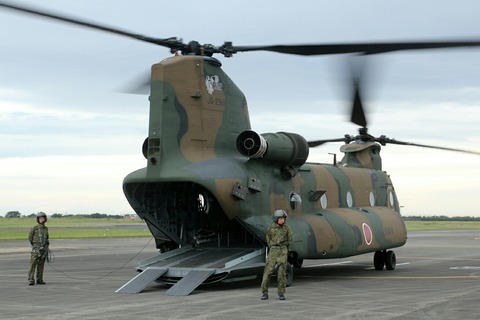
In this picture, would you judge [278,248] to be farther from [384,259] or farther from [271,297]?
[384,259]

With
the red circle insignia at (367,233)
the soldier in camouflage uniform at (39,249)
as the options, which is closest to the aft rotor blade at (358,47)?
the red circle insignia at (367,233)

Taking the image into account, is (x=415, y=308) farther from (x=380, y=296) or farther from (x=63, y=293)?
(x=63, y=293)

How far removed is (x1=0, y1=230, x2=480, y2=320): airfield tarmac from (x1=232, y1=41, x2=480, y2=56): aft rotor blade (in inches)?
183

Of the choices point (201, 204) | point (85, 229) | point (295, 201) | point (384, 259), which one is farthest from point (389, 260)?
point (85, 229)

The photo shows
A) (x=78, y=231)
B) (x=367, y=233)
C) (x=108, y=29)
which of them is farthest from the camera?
(x=78, y=231)

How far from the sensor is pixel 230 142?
58.4ft

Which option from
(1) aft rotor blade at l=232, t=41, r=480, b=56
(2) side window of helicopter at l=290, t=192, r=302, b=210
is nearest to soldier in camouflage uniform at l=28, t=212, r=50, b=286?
A: (2) side window of helicopter at l=290, t=192, r=302, b=210

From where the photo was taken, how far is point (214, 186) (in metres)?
16.1

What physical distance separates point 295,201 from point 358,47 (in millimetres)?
6277

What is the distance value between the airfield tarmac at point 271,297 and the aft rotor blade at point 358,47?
465cm

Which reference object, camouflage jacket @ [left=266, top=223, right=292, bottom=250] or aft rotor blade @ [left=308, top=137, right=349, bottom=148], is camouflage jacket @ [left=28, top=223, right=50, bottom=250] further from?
aft rotor blade @ [left=308, top=137, right=349, bottom=148]

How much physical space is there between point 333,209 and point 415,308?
763 centimetres

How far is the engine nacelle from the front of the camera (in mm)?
16878

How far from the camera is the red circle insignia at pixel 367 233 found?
20141mm
